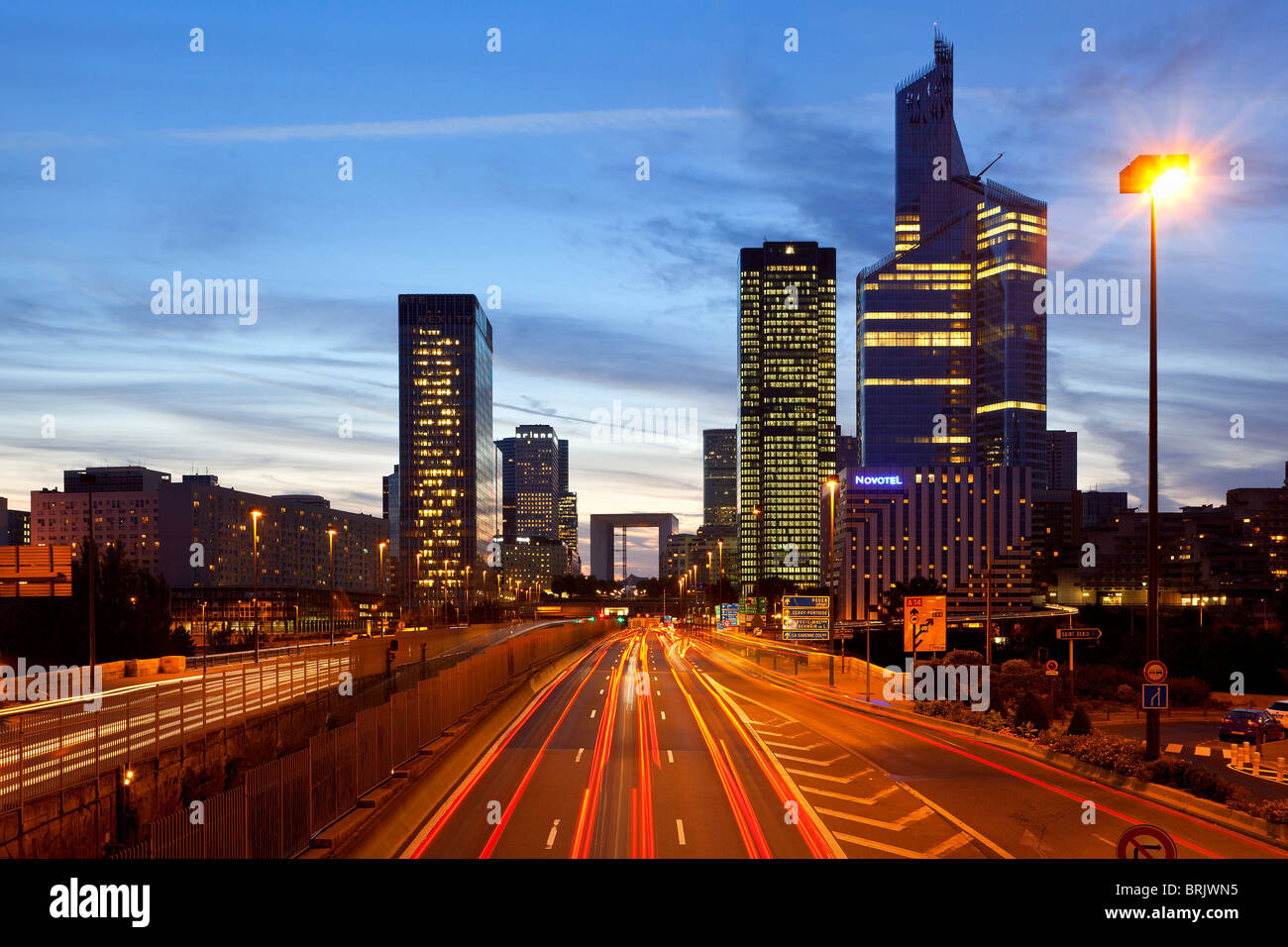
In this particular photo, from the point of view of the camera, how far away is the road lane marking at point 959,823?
17.2m

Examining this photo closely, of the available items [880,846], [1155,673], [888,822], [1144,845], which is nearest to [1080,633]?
[1155,673]

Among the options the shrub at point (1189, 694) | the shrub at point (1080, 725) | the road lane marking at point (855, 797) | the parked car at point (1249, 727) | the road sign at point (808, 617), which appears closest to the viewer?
the road lane marking at point (855, 797)

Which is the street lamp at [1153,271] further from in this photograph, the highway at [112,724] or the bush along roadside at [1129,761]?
the highway at [112,724]

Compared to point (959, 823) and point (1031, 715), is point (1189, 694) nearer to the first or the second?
point (1031, 715)

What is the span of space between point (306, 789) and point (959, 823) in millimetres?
12392

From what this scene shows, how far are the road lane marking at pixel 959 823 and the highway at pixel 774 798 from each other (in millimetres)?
56

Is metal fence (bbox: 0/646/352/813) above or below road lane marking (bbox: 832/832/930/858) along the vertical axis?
above

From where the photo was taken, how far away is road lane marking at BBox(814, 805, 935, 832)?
19547mm

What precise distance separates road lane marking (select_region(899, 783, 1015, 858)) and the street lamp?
17.4ft

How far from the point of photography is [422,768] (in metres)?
23.2
